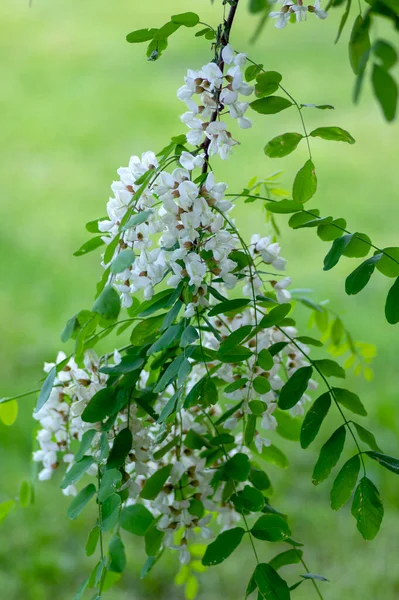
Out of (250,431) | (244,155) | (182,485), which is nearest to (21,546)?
(182,485)

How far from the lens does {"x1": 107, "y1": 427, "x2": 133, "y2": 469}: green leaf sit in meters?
0.64

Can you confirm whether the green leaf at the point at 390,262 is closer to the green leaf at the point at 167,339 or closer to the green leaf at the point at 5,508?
the green leaf at the point at 167,339

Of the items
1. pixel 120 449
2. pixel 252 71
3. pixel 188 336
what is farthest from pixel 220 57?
pixel 120 449

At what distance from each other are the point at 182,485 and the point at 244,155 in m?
2.40

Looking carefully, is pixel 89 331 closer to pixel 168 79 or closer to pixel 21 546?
pixel 21 546

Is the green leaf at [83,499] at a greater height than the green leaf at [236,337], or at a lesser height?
lesser

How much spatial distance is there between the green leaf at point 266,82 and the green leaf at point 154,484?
339 mm

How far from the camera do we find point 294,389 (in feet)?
2.20

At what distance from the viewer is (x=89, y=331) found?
645 millimetres

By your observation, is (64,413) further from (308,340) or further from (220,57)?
(220,57)

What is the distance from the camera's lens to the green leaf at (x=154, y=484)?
0.70 meters

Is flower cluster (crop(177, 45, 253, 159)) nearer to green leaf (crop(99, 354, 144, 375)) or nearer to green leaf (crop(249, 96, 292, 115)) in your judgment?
green leaf (crop(249, 96, 292, 115))

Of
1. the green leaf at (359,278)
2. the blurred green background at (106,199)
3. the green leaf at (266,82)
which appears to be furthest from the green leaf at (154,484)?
the blurred green background at (106,199)

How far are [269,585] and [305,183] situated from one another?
34cm
